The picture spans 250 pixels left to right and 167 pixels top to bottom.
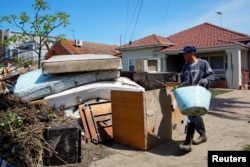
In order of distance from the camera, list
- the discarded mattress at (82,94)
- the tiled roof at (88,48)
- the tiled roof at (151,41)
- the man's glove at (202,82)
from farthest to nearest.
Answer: the tiled roof at (88,48) < the tiled roof at (151,41) < the discarded mattress at (82,94) < the man's glove at (202,82)

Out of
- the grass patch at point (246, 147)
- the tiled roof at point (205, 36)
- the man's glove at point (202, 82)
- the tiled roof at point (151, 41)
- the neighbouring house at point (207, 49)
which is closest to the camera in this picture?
the grass patch at point (246, 147)

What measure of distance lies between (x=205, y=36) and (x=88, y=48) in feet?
55.7

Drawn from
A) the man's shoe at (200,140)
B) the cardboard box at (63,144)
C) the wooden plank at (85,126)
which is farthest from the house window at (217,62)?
the cardboard box at (63,144)

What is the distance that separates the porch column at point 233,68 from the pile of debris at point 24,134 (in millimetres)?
14253

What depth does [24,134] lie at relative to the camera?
413 centimetres

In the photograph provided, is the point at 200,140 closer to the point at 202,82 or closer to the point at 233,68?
Answer: the point at 202,82

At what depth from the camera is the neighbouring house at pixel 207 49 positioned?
1691cm

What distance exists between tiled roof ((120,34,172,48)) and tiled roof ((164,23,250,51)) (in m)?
0.63

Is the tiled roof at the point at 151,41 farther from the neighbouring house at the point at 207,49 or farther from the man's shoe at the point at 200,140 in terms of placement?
the man's shoe at the point at 200,140

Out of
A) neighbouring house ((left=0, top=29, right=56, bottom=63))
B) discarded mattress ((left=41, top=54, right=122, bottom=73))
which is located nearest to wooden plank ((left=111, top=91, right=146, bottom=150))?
discarded mattress ((left=41, top=54, right=122, bottom=73))

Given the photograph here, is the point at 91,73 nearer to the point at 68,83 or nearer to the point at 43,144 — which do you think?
the point at 68,83

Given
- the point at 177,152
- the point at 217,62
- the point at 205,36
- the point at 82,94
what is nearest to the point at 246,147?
the point at 177,152

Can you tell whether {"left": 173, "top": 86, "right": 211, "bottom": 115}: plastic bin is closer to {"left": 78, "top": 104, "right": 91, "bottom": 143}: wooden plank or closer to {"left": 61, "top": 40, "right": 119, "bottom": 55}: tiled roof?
{"left": 78, "top": 104, "right": 91, "bottom": 143}: wooden plank

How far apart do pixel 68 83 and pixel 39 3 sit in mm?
6736
